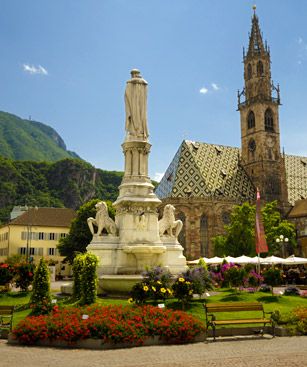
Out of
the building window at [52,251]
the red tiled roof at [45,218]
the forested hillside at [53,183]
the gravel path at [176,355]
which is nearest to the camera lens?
the gravel path at [176,355]

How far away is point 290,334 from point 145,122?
1427cm

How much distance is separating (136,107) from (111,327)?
14874 mm

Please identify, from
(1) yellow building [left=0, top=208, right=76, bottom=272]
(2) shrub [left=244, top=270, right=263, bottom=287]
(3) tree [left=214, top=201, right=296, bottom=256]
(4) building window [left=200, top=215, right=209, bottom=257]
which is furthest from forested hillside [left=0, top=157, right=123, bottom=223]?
(2) shrub [left=244, top=270, right=263, bottom=287]

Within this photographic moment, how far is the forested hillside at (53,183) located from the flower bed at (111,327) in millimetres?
113804

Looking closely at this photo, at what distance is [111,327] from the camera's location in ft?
42.6

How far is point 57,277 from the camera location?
56.2 metres

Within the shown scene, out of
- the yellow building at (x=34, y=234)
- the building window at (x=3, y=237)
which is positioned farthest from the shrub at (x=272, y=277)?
the building window at (x=3, y=237)

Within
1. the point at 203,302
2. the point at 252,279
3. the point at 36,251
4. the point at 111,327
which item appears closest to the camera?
the point at 111,327

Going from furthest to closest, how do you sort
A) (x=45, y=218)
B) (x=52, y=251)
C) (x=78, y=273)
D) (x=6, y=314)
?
1. (x=45, y=218)
2. (x=52, y=251)
3. (x=78, y=273)
4. (x=6, y=314)

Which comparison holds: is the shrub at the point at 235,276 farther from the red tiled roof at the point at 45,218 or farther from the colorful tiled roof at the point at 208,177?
the colorful tiled roof at the point at 208,177

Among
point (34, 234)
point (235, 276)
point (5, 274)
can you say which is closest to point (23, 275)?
point (5, 274)

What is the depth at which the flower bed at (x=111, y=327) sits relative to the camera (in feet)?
42.4

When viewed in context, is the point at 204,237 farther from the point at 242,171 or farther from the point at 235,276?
the point at 235,276

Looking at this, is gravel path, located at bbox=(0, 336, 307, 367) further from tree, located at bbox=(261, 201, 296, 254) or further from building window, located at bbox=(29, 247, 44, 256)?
building window, located at bbox=(29, 247, 44, 256)
